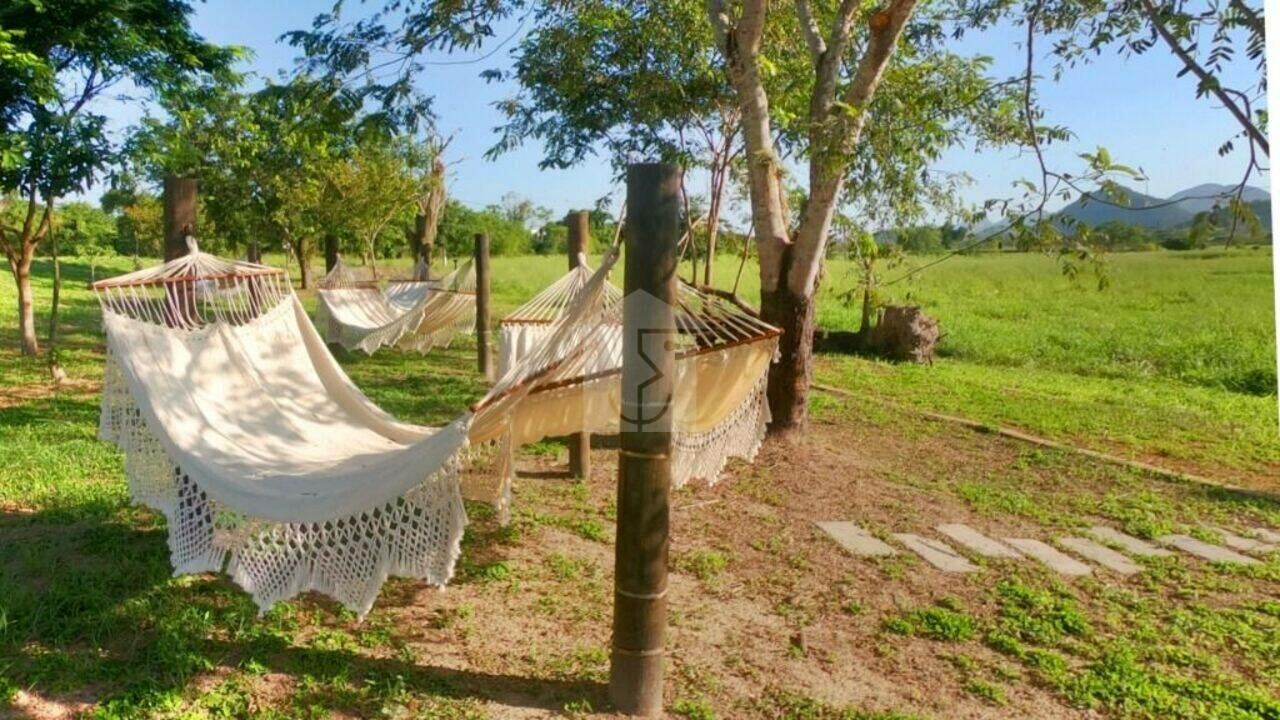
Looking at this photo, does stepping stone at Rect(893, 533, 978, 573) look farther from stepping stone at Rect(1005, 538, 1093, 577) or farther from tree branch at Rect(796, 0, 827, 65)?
tree branch at Rect(796, 0, 827, 65)

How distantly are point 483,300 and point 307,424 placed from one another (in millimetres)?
3074

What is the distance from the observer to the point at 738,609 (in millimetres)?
2186

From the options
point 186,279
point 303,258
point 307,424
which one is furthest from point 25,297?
point 303,258

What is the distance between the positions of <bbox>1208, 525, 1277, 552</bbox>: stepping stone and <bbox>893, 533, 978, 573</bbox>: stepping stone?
35.8 inches

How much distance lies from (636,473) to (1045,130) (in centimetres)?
178

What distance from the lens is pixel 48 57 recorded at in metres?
4.32

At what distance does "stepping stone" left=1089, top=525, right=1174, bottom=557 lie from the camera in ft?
8.71

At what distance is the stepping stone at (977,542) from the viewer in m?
2.60

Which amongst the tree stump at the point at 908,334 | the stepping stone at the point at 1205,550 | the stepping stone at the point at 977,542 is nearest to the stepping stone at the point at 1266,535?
the stepping stone at the point at 1205,550

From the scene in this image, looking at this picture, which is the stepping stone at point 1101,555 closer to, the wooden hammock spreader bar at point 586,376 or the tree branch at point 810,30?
the wooden hammock spreader bar at point 586,376

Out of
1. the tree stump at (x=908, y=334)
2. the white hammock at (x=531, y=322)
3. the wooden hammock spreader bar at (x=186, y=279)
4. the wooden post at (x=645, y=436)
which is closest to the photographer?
the wooden post at (x=645, y=436)

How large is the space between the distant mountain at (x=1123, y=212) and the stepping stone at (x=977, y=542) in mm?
969

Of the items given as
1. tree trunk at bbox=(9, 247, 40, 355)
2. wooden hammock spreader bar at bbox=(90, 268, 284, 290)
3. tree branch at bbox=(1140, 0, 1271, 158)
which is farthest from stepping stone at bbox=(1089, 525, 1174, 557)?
tree trunk at bbox=(9, 247, 40, 355)

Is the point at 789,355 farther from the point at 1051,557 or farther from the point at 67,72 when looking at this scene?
the point at 67,72
